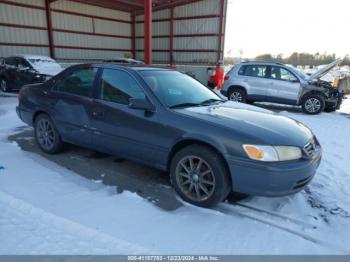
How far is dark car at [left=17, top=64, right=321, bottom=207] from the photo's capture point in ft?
9.30

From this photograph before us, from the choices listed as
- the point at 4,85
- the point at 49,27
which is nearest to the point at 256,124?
the point at 4,85

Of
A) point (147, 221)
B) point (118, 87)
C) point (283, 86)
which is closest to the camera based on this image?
point (147, 221)

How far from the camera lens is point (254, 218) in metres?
3.02

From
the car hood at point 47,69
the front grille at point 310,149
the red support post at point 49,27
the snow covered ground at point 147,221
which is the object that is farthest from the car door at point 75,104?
the red support post at point 49,27

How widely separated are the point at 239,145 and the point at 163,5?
1863 centimetres

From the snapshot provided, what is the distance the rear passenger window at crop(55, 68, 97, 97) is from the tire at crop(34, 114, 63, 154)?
0.59 m

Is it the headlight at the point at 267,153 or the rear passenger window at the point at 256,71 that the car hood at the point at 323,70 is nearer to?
the rear passenger window at the point at 256,71

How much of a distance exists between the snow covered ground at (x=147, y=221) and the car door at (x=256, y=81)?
21.1ft

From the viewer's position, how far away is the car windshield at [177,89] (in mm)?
3541

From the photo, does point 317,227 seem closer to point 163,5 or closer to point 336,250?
point 336,250

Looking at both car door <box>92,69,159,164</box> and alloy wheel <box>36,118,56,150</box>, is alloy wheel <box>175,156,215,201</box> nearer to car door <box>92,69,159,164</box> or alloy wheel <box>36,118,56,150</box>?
car door <box>92,69,159,164</box>

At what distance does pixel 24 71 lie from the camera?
37.8 ft

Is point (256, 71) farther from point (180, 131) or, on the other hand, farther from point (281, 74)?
point (180, 131)

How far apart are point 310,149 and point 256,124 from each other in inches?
25.3
